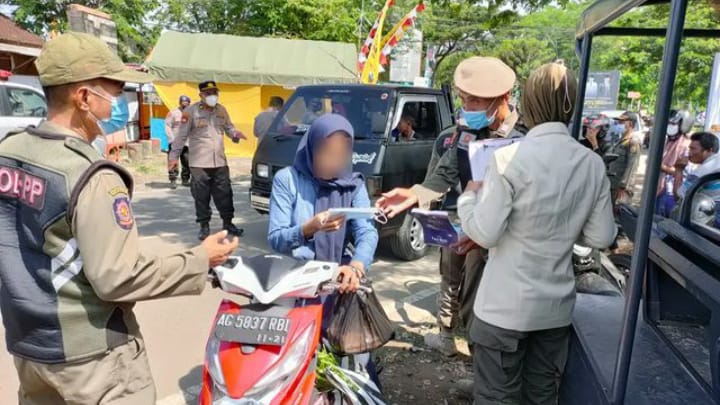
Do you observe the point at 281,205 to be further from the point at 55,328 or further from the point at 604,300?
the point at 604,300

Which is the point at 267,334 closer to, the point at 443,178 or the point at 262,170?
the point at 443,178

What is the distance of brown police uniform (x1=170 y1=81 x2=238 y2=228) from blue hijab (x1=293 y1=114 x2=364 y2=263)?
4367mm

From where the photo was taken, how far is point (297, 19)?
23531 mm

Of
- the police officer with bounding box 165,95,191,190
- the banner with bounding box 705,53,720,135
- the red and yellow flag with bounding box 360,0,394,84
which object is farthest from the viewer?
the red and yellow flag with bounding box 360,0,394,84

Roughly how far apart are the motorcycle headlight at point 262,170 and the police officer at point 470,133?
10.9ft

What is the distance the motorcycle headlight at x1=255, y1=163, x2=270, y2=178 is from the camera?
6.37m

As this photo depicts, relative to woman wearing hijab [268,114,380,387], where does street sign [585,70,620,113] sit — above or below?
above

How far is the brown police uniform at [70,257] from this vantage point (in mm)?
1572

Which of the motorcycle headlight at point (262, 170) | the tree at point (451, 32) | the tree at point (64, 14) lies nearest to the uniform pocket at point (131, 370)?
the motorcycle headlight at point (262, 170)

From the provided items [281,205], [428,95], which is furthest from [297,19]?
[281,205]

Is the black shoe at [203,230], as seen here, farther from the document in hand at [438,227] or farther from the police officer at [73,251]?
the police officer at [73,251]

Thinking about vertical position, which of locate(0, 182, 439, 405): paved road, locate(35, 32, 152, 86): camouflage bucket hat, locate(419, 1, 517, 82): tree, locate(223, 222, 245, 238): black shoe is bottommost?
locate(0, 182, 439, 405): paved road

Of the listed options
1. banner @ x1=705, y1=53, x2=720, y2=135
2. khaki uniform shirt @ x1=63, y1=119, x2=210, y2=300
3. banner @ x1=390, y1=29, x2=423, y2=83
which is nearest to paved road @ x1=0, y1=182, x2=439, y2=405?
khaki uniform shirt @ x1=63, y1=119, x2=210, y2=300

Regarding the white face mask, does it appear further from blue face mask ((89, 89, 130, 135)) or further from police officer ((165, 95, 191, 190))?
blue face mask ((89, 89, 130, 135))
